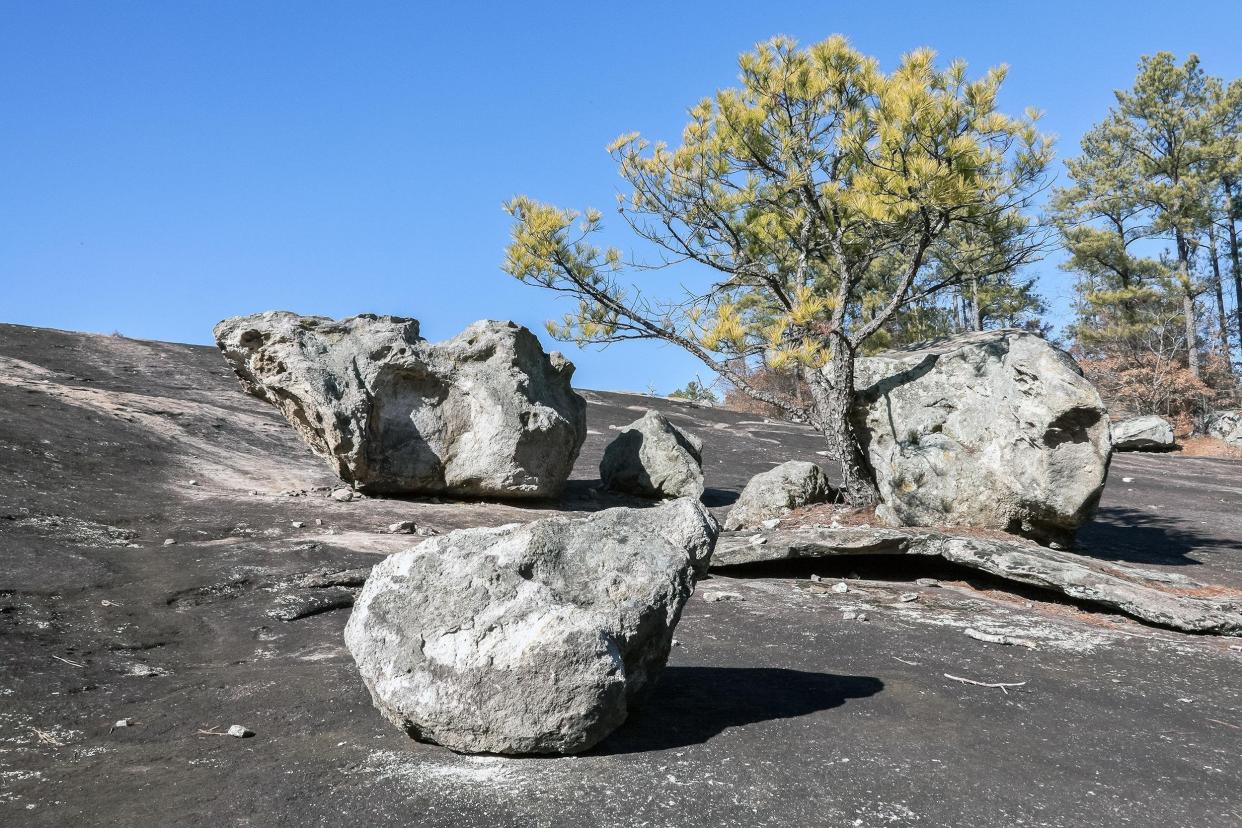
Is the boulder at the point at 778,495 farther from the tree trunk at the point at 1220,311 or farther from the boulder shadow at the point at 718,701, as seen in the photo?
the tree trunk at the point at 1220,311

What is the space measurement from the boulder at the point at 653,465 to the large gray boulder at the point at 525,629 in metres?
9.25

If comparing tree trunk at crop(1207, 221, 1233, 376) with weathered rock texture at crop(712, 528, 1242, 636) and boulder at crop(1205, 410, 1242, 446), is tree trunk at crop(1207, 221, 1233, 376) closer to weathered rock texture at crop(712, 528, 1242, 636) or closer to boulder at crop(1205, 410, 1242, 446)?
boulder at crop(1205, 410, 1242, 446)

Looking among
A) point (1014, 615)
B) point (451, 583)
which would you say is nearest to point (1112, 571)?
point (1014, 615)

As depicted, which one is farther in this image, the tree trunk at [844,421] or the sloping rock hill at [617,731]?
the tree trunk at [844,421]

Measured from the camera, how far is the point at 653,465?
1378cm

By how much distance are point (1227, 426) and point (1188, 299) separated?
14.8ft

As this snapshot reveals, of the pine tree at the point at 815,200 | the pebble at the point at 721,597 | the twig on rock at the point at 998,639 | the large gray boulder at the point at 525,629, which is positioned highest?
the pine tree at the point at 815,200

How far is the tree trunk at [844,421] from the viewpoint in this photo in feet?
34.1

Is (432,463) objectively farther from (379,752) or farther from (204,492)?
(379,752)

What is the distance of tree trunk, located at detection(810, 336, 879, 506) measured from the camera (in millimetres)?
10383

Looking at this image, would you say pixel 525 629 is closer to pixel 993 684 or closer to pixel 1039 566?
pixel 993 684

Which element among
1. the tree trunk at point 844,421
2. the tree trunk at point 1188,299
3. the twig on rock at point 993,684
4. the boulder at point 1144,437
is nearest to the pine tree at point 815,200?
the tree trunk at point 844,421

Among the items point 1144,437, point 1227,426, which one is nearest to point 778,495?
point 1144,437

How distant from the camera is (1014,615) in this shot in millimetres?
7102
